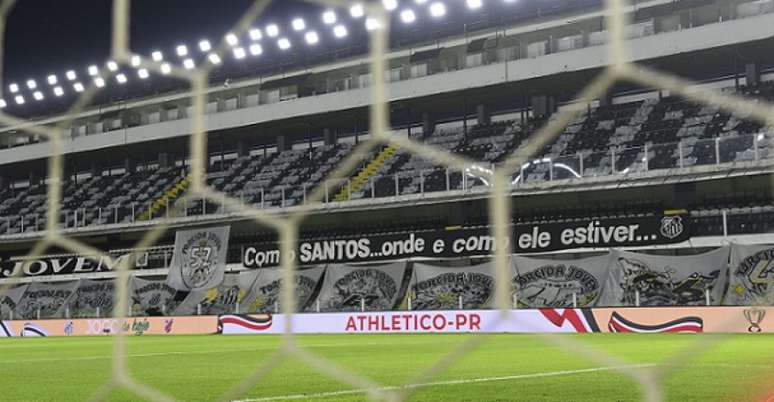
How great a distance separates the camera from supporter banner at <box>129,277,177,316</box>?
13.2 meters

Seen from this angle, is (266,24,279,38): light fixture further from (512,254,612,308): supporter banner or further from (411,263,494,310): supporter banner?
(512,254,612,308): supporter banner

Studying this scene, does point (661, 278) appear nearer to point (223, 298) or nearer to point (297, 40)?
point (223, 298)

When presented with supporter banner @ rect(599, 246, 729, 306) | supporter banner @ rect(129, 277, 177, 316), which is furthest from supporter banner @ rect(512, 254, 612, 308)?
supporter banner @ rect(129, 277, 177, 316)

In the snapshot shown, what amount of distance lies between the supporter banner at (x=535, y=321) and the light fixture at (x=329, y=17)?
5747 millimetres

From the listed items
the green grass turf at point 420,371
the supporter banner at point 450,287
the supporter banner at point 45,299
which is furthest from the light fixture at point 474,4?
the green grass turf at point 420,371

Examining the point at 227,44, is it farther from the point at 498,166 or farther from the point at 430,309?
the point at 430,309

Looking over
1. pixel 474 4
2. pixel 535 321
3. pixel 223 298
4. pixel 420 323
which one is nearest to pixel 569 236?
pixel 535 321

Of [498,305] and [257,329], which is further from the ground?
[498,305]

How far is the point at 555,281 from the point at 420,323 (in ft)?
5.67

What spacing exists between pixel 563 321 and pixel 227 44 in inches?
368

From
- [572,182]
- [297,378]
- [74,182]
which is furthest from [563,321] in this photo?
[297,378]

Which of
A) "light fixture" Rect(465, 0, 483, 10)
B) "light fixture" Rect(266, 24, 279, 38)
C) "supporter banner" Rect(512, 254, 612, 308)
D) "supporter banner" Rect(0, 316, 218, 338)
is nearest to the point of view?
"supporter banner" Rect(512, 254, 612, 308)

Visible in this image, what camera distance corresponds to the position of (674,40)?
11.7 meters

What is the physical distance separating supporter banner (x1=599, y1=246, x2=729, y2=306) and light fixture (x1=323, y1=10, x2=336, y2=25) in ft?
23.0
